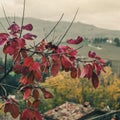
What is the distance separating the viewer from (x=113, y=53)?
10888 cm

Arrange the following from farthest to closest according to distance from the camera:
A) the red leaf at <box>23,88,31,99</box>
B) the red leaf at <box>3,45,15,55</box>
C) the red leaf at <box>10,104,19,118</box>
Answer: the red leaf at <box>23,88,31,99</box>, the red leaf at <box>3,45,15,55</box>, the red leaf at <box>10,104,19,118</box>

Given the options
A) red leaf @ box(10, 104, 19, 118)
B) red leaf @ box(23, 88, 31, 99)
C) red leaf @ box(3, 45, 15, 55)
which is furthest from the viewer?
red leaf @ box(23, 88, 31, 99)

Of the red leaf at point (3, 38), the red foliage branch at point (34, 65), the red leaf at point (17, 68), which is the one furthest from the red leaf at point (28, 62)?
the red leaf at point (3, 38)

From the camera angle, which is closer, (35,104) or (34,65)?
(34,65)

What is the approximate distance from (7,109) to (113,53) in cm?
10712

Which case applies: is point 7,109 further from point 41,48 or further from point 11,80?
point 11,80

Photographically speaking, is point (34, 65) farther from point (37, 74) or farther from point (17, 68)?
point (17, 68)

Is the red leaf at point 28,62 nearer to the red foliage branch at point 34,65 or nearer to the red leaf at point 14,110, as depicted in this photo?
the red foliage branch at point 34,65

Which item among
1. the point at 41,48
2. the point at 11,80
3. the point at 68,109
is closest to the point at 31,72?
the point at 41,48

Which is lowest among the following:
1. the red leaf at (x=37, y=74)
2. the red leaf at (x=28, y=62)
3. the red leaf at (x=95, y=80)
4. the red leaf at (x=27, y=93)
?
the red leaf at (x=27, y=93)

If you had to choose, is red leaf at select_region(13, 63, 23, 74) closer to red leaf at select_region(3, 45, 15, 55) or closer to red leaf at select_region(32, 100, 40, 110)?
red leaf at select_region(3, 45, 15, 55)

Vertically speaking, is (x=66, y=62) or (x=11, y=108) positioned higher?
(x=66, y=62)

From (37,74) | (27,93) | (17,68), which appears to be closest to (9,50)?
(17,68)

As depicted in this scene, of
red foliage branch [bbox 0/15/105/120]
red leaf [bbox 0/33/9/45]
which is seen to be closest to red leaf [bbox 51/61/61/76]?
red foliage branch [bbox 0/15/105/120]
